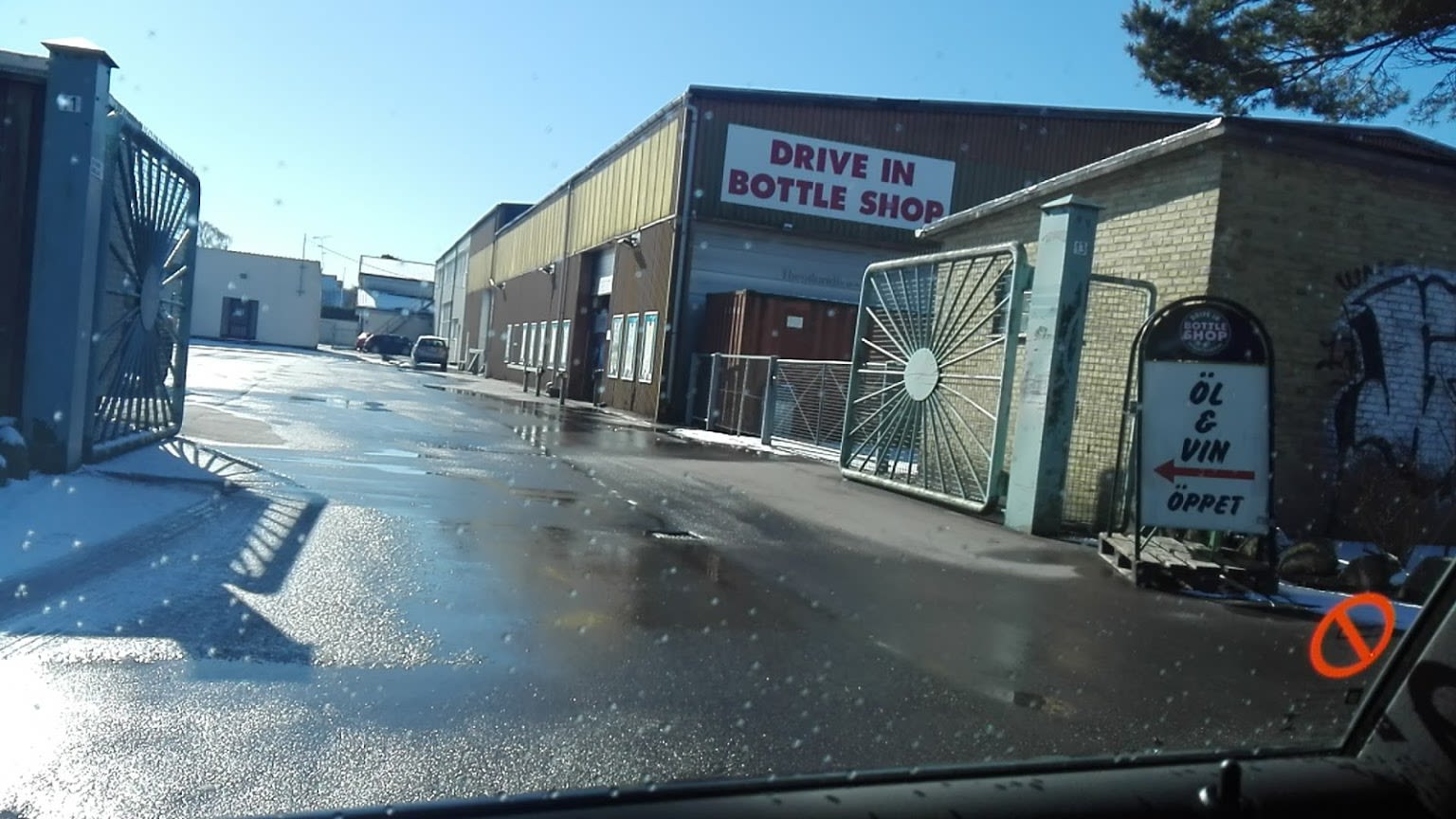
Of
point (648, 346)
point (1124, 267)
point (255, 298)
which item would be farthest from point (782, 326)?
point (255, 298)

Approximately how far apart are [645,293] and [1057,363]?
A: 19350 millimetres

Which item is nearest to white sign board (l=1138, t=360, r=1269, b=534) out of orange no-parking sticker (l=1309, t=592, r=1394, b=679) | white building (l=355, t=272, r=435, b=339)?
orange no-parking sticker (l=1309, t=592, r=1394, b=679)

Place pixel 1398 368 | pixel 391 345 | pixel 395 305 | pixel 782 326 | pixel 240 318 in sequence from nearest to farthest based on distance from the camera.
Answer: pixel 1398 368 < pixel 782 326 < pixel 240 318 < pixel 391 345 < pixel 395 305

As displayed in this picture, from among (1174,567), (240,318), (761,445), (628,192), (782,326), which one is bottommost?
(761,445)

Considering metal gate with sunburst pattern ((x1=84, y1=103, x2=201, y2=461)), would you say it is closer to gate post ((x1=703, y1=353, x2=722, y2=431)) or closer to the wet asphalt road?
the wet asphalt road

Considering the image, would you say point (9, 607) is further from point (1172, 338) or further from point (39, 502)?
point (1172, 338)

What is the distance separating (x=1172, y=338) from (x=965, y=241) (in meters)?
7.82

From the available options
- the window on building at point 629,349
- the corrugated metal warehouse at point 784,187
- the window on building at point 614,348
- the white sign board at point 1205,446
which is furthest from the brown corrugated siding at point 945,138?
the white sign board at point 1205,446

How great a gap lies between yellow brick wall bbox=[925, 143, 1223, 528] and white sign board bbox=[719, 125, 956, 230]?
15155 mm

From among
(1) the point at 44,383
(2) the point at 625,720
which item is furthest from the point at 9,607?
(1) the point at 44,383

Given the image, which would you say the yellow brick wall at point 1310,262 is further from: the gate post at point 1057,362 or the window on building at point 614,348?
the window on building at point 614,348

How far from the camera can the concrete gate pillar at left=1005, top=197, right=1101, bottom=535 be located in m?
11.3

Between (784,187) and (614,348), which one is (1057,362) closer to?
(784,187)

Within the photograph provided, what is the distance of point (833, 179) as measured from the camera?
28.2m
